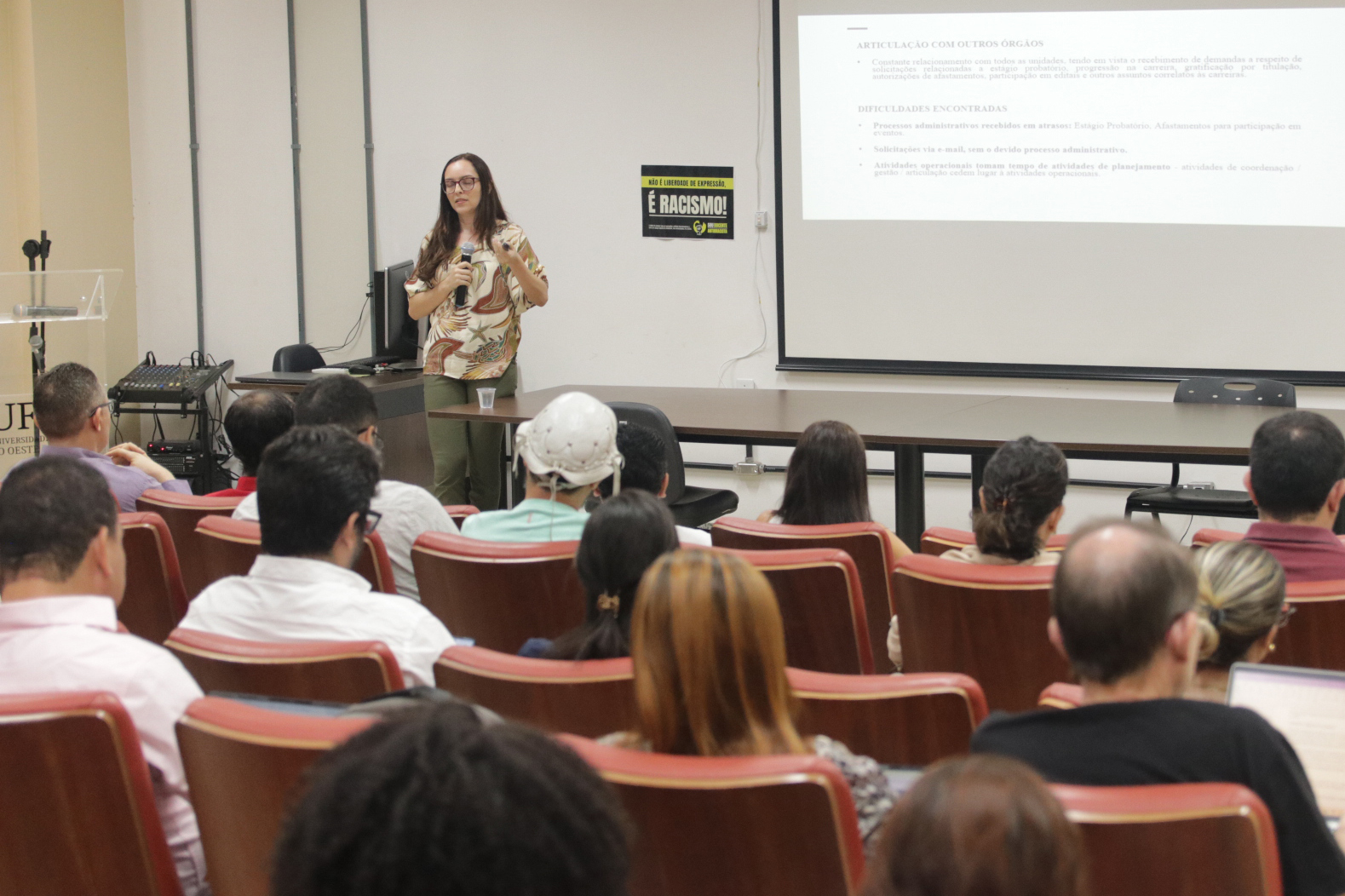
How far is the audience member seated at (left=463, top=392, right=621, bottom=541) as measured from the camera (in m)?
2.79

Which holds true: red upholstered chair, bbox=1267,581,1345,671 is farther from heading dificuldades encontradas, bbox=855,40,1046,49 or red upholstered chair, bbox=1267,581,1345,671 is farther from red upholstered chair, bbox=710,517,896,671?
heading dificuldades encontradas, bbox=855,40,1046,49

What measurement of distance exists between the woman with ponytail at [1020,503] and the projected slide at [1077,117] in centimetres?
363

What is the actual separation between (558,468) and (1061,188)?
12.9ft

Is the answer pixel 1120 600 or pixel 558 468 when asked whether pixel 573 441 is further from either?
pixel 1120 600

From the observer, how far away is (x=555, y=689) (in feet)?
5.60

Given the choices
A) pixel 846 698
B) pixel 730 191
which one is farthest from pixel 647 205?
pixel 846 698

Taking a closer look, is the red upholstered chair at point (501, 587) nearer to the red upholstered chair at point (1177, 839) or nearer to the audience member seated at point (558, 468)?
the audience member seated at point (558, 468)

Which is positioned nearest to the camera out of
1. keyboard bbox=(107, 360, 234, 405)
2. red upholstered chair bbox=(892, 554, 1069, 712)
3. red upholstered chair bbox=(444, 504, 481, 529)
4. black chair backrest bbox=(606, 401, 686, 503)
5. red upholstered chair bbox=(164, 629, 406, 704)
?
red upholstered chair bbox=(164, 629, 406, 704)

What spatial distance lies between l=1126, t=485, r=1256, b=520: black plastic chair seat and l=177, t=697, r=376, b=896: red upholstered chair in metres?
3.73

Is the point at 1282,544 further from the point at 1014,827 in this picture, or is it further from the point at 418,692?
the point at 1014,827

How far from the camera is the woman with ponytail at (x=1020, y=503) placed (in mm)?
2631

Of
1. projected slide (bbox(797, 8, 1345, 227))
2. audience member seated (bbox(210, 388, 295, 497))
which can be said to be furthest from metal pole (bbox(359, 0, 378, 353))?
audience member seated (bbox(210, 388, 295, 497))

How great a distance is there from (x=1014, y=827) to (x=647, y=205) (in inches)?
239

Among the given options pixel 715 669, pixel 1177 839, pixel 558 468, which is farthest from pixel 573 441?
pixel 1177 839
